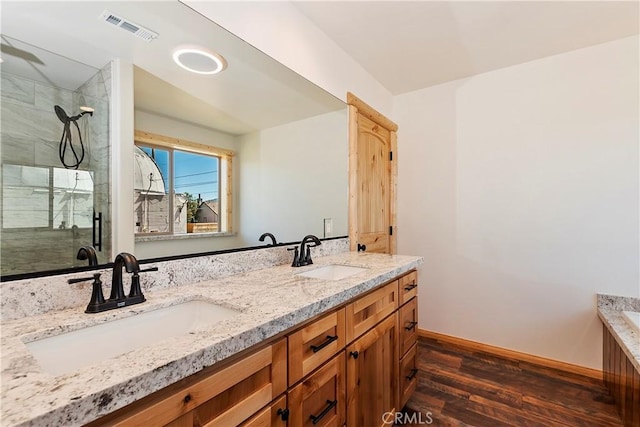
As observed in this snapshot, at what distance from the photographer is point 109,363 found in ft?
1.90

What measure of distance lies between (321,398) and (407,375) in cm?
96

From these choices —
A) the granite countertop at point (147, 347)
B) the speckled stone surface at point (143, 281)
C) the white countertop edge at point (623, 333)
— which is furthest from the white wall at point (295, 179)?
the white countertop edge at point (623, 333)

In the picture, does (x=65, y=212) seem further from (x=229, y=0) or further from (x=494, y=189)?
(x=494, y=189)

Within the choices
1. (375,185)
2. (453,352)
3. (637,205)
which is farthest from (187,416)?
(637,205)

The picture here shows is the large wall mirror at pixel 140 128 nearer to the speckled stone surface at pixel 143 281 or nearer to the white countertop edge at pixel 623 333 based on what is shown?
the speckled stone surface at pixel 143 281

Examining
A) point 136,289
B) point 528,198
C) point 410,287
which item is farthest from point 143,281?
point 528,198

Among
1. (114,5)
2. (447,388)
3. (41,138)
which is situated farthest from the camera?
(447,388)

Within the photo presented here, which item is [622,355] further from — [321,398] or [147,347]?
[147,347]

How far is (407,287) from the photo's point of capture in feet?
5.92

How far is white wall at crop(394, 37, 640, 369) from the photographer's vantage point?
2145 mm

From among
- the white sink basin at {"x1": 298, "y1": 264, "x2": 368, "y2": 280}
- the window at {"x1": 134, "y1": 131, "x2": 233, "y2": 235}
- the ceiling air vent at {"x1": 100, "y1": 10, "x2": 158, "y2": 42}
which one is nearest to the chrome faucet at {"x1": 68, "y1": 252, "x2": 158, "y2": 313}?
the window at {"x1": 134, "y1": 131, "x2": 233, "y2": 235}

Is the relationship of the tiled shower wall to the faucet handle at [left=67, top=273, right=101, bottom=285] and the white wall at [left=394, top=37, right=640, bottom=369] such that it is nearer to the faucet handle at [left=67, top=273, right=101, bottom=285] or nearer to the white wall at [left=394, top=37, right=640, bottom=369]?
the faucet handle at [left=67, top=273, right=101, bottom=285]

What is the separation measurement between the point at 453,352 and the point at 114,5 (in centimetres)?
316

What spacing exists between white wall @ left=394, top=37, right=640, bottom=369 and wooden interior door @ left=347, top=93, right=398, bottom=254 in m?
0.17
